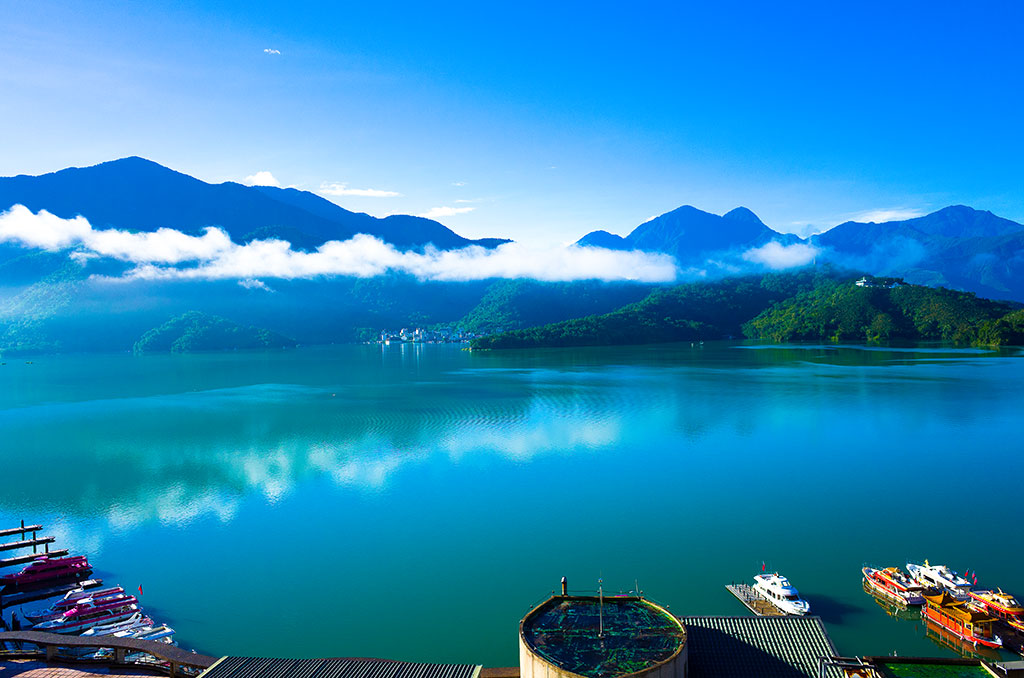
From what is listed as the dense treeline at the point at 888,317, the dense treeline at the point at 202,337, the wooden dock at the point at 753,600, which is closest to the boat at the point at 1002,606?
the wooden dock at the point at 753,600

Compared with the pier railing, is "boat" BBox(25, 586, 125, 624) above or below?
below

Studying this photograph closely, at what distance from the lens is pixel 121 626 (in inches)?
406

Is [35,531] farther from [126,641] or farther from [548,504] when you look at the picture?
[548,504]

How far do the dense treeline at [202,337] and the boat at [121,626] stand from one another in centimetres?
9312

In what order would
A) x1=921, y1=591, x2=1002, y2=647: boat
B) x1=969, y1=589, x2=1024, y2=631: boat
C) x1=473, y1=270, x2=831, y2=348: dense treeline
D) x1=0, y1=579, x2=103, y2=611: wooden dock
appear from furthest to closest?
1. x1=473, y1=270, x2=831, y2=348: dense treeline
2. x1=0, y1=579, x2=103, y2=611: wooden dock
3. x1=969, y1=589, x2=1024, y2=631: boat
4. x1=921, y1=591, x2=1002, y2=647: boat

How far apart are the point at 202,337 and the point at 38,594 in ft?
310

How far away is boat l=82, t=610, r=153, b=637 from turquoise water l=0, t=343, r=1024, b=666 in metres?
0.61

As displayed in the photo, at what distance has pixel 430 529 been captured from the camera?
15.4 meters

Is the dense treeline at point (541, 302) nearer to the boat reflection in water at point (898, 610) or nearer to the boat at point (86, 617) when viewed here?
the boat at point (86, 617)

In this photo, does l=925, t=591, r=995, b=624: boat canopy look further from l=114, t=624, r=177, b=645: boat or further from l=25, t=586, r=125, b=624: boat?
l=25, t=586, r=125, b=624: boat

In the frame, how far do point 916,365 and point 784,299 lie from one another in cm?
6427

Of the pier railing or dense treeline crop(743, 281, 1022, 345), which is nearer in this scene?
the pier railing

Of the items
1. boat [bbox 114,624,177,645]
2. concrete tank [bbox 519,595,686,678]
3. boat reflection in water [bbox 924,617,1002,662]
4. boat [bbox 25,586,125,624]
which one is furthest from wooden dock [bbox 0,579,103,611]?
boat reflection in water [bbox 924,617,1002,662]

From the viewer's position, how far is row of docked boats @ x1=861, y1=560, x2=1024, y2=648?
955cm
